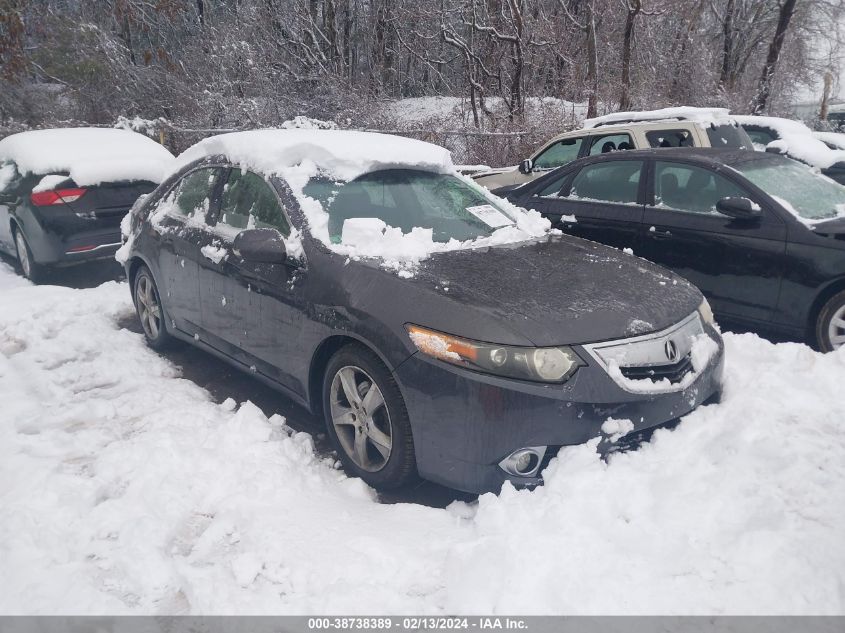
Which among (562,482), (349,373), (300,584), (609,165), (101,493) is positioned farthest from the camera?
(609,165)

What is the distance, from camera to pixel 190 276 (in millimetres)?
4383

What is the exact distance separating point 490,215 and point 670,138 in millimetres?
4343

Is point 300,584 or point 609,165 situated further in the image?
point 609,165

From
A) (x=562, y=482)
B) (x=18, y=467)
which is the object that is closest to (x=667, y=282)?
(x=562, y=482)

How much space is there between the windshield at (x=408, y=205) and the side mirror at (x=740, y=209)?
1761 millimetres

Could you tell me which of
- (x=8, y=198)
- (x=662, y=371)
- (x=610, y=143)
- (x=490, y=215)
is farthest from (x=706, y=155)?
(x=8, y=198)

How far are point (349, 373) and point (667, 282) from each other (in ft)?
5.90

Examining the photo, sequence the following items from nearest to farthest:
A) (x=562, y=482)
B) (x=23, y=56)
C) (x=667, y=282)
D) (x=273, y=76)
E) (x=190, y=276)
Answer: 1. (x=562, y=482)
2. (x=667, y=282)
3. (x=190, y=276)
4. (x=23, y=56)
5. (x=273, y=76)

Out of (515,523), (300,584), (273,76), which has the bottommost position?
(300,584)

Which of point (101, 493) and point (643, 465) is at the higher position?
point (643, 465)

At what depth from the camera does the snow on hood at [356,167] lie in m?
3.42

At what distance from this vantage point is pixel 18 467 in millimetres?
3160

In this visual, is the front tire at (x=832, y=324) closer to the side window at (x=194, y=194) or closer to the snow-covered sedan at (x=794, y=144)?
the snow-covered sedan at (x=794, y=144)

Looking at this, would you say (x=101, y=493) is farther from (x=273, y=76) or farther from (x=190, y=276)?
(x=273, y=76)
